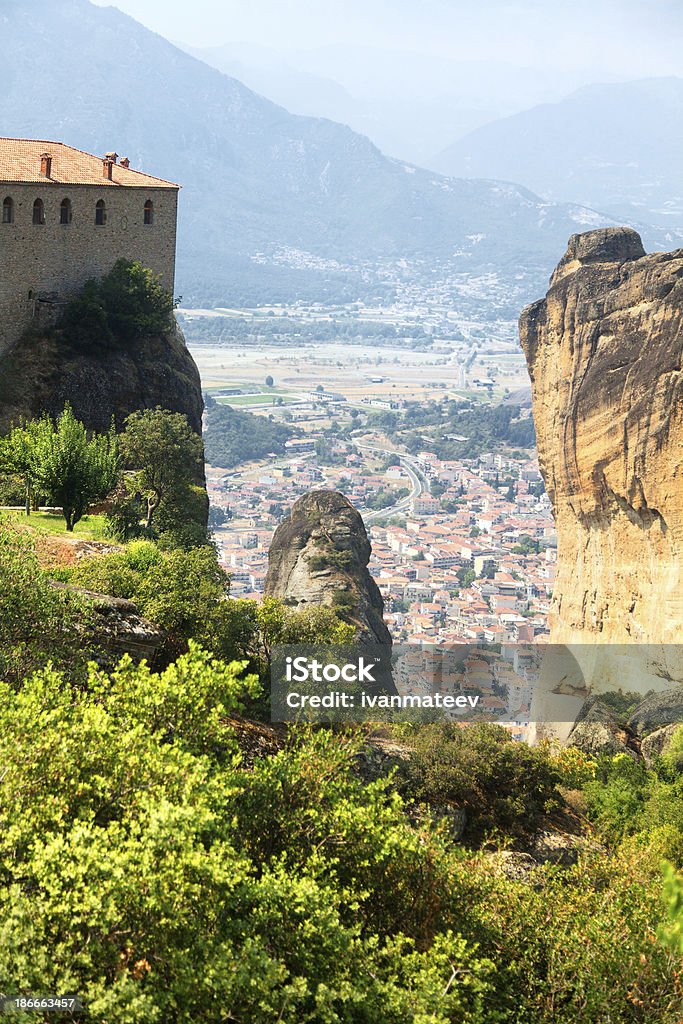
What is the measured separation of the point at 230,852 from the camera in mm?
10609

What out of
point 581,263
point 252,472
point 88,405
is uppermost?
point 581,263

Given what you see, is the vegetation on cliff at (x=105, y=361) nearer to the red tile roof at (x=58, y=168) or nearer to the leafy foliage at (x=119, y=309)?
the leafy foliage at (x=119, y=309)

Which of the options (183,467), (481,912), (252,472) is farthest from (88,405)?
(252,472)

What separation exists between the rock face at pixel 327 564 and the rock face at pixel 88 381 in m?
4.91

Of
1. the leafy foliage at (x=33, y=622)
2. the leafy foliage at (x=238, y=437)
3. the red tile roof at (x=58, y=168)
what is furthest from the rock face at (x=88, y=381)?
the leafy foliage at (x=238, y=437)

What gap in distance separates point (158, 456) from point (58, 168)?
10.9 meters

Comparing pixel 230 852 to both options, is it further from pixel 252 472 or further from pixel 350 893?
pixel 252 472

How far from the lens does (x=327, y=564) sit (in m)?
33.3

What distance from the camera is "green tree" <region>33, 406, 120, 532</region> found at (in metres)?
25.4

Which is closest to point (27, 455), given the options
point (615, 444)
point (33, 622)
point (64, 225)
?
point (64, 225)

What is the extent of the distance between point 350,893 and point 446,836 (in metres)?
3.88

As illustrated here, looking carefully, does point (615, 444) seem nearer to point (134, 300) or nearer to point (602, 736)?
point (602, 736)

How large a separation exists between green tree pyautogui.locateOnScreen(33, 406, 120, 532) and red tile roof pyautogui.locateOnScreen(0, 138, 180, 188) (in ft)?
34.9

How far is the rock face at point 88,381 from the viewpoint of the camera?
109 ft
